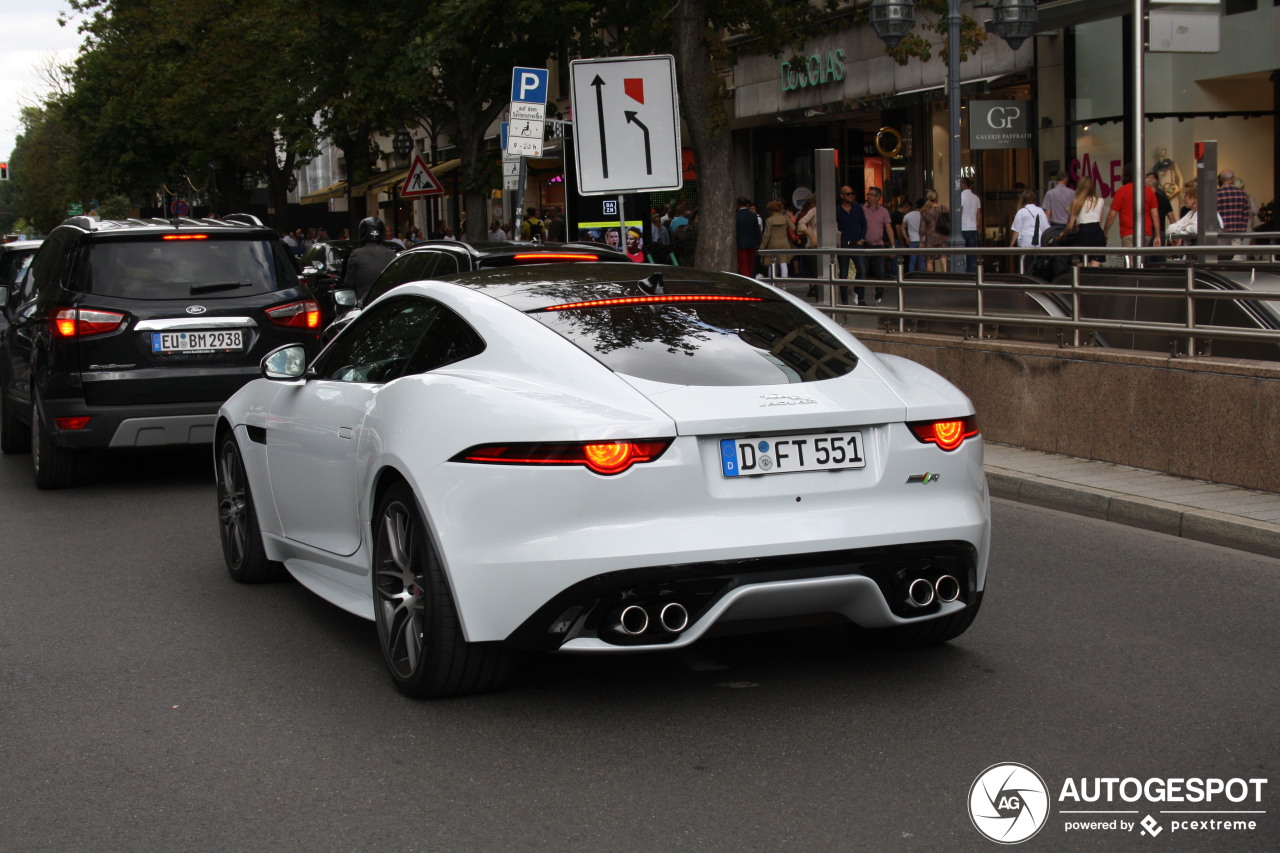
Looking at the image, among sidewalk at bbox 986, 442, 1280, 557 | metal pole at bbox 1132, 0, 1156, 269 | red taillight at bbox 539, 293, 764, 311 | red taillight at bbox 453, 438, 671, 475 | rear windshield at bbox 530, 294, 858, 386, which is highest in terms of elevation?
metal pole at bbox 1132, 0, 1156, 269

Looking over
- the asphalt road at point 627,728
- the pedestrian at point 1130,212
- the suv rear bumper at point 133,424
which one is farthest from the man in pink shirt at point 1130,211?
the asphalt road at point 627,728

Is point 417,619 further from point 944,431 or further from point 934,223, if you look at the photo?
point 934,223

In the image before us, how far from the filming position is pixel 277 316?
10.8 m

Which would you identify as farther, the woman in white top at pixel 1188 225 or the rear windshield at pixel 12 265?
the rear windshield at pixel 12 265

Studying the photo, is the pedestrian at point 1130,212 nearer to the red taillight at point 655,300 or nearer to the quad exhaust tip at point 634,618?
the red taillight at point 655,300

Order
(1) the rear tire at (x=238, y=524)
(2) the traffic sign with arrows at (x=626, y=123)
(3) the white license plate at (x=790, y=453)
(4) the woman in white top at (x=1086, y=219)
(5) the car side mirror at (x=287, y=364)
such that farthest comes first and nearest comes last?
(4) the woman in white top at (x=1086, y=219), (2) the traffic sign with arrows at (x=626, y=123), (1) the rear tire at (x=238, y=524), (5) the car side mirror at (x=287, y=364), (3) the white license plate at (x=790, y=453)

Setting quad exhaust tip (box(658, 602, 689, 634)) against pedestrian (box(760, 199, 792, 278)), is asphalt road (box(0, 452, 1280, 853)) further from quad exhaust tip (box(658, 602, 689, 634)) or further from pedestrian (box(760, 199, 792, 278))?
pedestrian (box(760, 199, 792, 278))

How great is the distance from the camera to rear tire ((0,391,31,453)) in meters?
12.9

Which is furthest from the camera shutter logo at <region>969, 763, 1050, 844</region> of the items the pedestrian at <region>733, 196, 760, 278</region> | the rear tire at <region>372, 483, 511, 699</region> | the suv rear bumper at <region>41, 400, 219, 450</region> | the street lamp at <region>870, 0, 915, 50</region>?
the pedestrian at <region>733, 196, 760, 278</region>

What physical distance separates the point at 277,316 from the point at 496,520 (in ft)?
21.2

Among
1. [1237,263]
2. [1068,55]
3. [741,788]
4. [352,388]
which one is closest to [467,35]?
[1068,55]

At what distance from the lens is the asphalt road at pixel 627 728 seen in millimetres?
4051

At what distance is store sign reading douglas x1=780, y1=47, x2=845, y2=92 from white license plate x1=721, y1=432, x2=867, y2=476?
85.1 feet

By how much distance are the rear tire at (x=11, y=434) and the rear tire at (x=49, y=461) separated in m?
2.15
